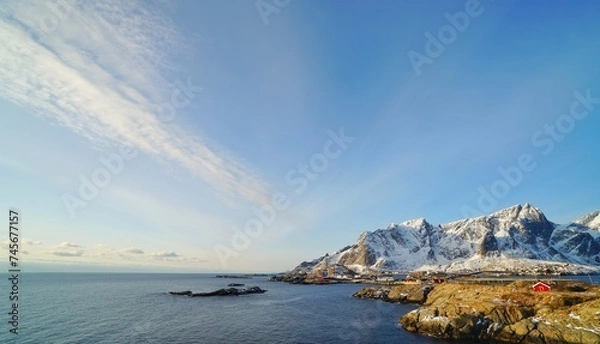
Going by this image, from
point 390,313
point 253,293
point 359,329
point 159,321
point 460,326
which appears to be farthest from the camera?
point 253,293

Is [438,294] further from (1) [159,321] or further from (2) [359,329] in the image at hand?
(1) [159,321]

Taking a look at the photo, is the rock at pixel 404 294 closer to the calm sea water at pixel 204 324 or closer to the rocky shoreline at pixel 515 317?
the calm sea water at pixel 204 324

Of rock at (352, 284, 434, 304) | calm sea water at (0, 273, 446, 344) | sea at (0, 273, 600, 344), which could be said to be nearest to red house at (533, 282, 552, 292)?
sea at (0, 273, 600, 344)

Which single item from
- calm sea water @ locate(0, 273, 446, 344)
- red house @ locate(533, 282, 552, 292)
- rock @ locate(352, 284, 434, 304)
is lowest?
rock @ locate(352, 284, 434, 304)

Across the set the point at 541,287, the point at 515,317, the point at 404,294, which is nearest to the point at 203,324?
the point at 515,317

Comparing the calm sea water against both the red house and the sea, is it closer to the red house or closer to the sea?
the sea

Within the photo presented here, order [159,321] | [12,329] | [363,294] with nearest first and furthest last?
[12,329], [159,321], [363,294]

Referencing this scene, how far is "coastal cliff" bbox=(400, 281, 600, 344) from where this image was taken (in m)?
41.3

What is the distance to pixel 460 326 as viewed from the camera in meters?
50.8

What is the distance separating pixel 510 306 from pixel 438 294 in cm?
3001

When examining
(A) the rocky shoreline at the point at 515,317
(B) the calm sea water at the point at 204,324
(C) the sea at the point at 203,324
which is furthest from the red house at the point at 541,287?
(B) the calm sea water at the point at 204,324

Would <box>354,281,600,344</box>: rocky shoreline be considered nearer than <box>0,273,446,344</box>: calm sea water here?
Yes

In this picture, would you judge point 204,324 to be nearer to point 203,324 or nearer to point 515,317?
point 203,324

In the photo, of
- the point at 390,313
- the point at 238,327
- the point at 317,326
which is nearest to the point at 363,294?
the point at 390,313
